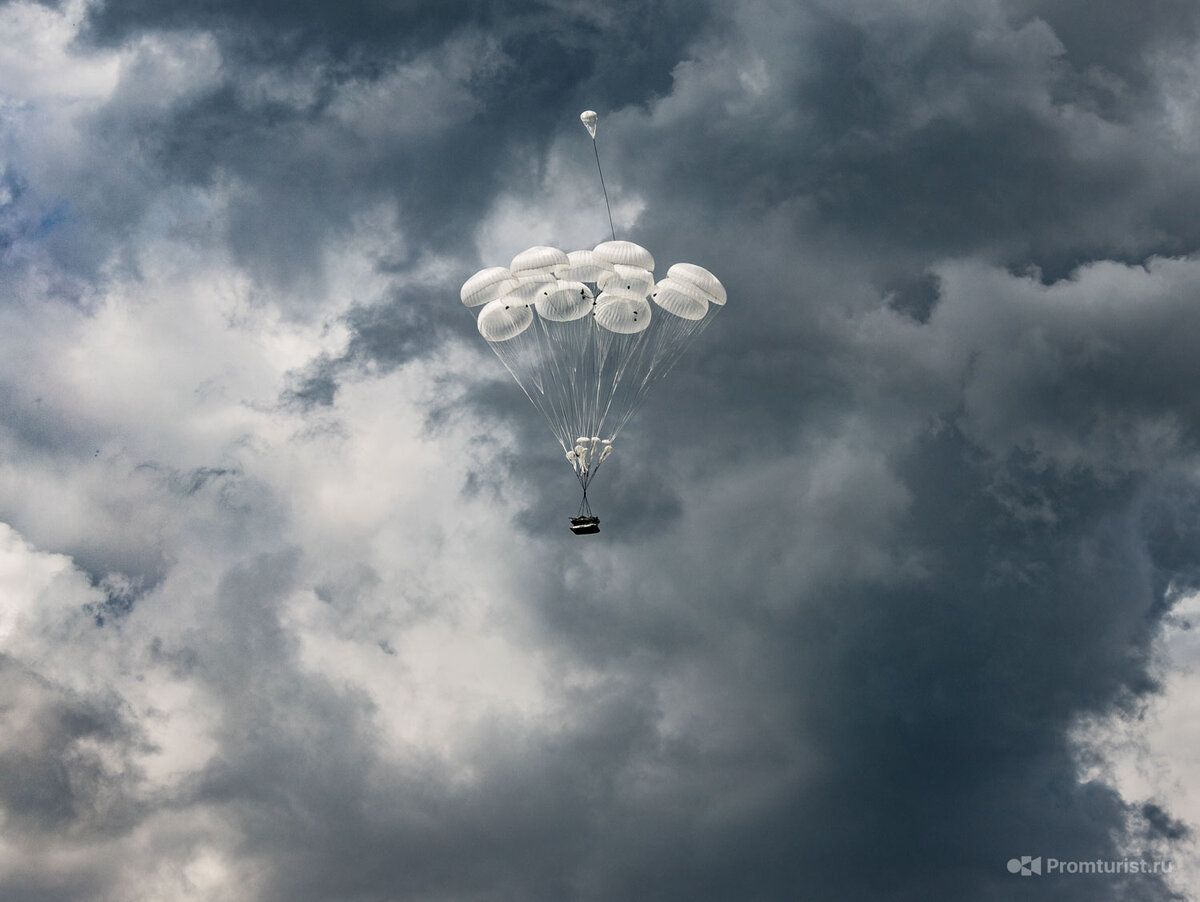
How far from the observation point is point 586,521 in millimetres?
110500

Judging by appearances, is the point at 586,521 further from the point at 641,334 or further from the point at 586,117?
the point at 586,117

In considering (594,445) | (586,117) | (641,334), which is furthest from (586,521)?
(586,117)

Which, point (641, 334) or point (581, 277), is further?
point (641, 334)

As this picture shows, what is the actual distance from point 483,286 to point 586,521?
1727cm

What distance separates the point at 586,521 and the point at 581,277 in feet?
53.2

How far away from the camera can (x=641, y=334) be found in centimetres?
11662

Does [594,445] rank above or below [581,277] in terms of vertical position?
below

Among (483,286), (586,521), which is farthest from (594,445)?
(483,286)

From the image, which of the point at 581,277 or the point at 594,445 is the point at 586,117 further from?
the point at 594,445

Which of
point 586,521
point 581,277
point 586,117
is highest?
point 586,117

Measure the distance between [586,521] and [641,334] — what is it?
14.8 meters

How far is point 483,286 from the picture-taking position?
11144 cm

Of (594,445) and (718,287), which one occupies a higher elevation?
(718,287)

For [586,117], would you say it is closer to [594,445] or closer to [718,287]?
[718,287]
